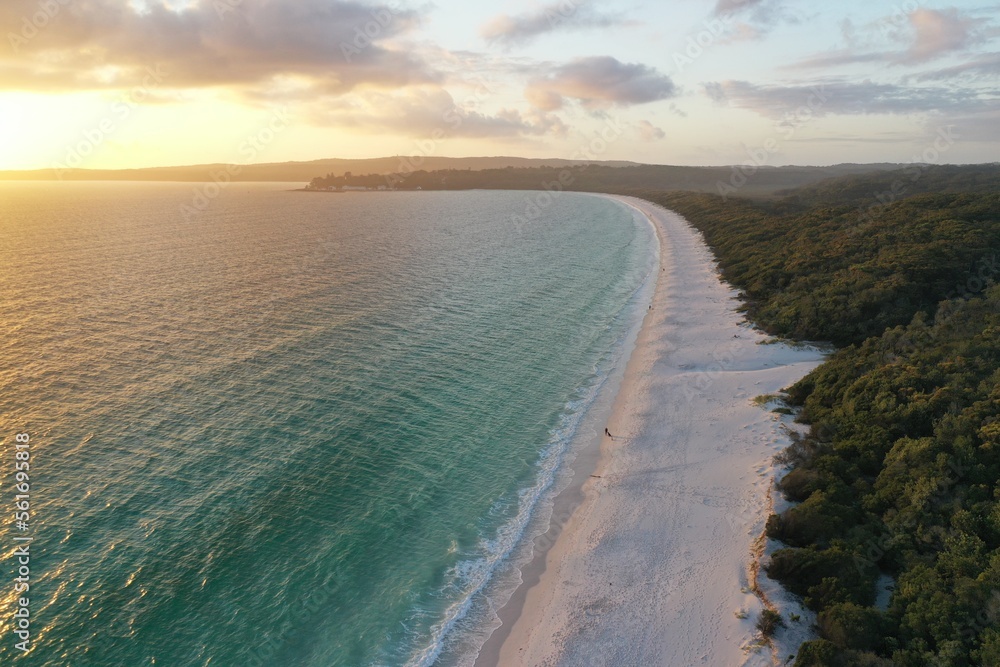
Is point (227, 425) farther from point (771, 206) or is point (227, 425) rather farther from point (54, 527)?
point (771, 206)

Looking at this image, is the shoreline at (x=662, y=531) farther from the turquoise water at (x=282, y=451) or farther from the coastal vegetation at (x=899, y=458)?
the turquoise water at (x=282, y=451)

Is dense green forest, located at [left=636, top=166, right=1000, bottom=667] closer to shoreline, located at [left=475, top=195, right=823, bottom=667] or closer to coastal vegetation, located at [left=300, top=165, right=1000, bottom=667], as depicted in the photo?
coastal vegetation, located at [left=300, top=165, right=1000, bottom=667]

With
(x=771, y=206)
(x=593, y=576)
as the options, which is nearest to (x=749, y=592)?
(x=593, y=576)

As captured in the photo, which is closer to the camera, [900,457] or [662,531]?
[662,531]

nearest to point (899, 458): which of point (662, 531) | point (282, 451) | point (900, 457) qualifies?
point (900, 457)

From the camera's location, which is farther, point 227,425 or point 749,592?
point 227,425

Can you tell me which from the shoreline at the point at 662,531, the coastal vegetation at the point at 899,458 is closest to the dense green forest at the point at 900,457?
the coastal vegetation at the point at 899,458

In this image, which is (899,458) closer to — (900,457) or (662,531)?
(900,457)

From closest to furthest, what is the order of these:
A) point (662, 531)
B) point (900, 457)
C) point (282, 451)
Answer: point (662, 531) < point (900, 457) < point (282, 451)
